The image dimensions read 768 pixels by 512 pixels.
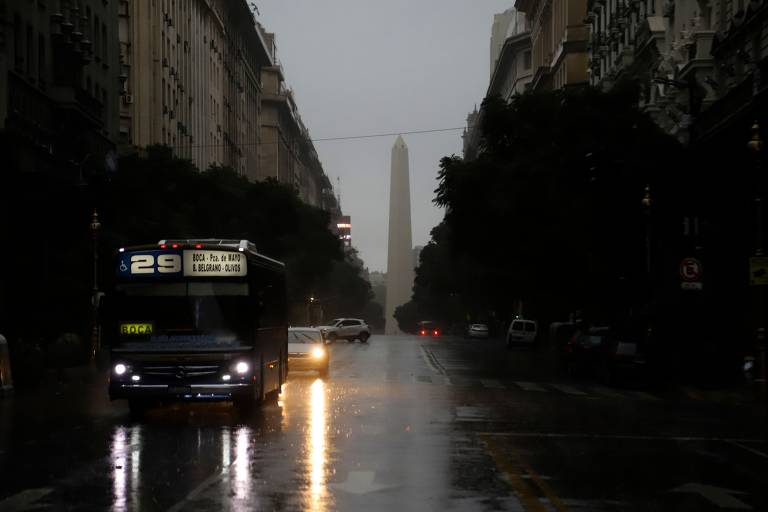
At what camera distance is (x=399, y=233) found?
173250 millimetres

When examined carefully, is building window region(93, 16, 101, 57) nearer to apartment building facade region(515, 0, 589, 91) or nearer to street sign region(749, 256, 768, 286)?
apartment building facade region(515, 0, 589, 91)

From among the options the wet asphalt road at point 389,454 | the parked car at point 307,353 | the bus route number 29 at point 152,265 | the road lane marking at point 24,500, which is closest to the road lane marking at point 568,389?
the wet asphalt road at point 389,454

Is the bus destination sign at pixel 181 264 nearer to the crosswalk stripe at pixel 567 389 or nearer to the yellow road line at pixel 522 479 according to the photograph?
the yellow road line at pixel 522 479

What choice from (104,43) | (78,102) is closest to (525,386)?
(78,102)

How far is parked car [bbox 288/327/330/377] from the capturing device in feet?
128

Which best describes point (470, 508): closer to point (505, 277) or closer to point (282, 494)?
point (282, 494)

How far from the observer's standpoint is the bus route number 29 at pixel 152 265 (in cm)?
2255

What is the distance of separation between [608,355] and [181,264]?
16.0 metres

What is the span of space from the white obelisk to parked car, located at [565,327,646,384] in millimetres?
131754

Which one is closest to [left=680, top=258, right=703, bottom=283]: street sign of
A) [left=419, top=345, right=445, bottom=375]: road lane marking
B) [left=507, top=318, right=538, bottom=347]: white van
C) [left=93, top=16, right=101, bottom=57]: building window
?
[left=419, top=345, right=445, bottom=375]: road lane marking

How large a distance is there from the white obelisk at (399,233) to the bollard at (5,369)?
14356 cm

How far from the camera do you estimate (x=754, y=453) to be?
1758 centimetres

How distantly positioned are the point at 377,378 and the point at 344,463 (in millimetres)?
22049

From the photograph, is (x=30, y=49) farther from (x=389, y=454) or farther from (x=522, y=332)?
(x=389, y=454)
